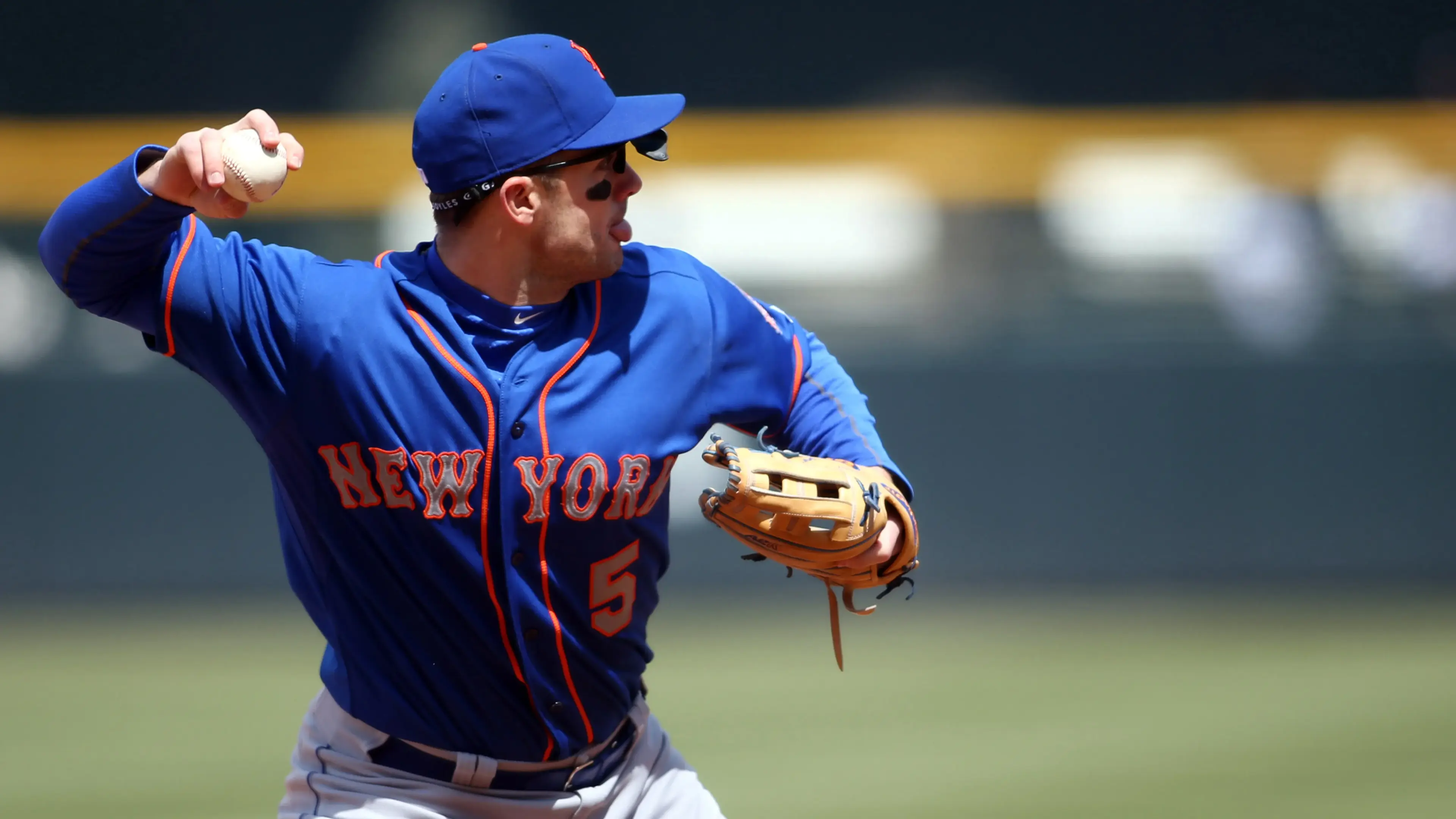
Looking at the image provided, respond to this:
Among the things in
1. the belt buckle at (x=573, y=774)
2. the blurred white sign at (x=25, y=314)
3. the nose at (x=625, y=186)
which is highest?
the nose at (x=625, y=186)

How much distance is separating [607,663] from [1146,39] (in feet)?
20.3

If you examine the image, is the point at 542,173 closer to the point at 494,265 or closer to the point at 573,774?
the point at 494,265

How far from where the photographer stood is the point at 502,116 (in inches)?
88.6

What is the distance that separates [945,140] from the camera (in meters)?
7.41

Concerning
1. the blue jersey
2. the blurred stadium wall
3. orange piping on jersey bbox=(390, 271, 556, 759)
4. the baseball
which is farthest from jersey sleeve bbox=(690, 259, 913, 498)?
the blurred stadium wall

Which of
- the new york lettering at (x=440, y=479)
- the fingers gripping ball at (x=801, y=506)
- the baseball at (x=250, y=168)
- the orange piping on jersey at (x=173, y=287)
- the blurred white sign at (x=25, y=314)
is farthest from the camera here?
the blurred white sign at (x=25, y=314)

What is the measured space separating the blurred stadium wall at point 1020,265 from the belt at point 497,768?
4760 millimetres

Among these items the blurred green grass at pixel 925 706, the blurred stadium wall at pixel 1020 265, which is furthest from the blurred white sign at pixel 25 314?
the blurred green grass at pixel 925 706

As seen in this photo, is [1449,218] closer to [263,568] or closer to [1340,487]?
[1340,487]

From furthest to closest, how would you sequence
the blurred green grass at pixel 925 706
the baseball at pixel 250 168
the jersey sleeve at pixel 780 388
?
1. the blurred green grass at pixel 925 706
2. the jersey sleeve at pixel 780 388
3. the baseball at pixel 250 168

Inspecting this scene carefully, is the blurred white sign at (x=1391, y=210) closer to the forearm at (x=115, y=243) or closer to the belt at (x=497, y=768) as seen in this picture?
the belt at (x=497, y=768)

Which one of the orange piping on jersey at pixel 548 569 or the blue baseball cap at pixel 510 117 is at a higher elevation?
the blue baseball cap at pixel 510 117

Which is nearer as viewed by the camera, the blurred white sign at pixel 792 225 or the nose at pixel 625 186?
the nose at pixel 625 186

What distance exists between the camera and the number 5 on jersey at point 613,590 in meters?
2.28
